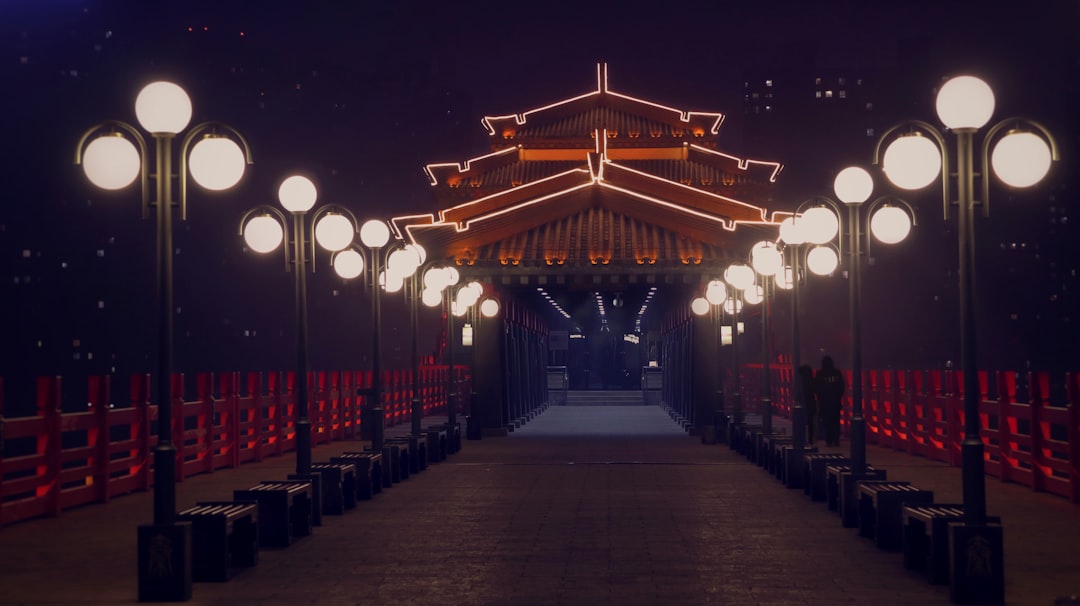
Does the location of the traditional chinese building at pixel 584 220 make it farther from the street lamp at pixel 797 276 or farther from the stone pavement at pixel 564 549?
the stone pavement at pixel 564 549

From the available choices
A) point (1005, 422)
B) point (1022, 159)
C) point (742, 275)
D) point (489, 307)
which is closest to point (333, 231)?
point (1022, 159)

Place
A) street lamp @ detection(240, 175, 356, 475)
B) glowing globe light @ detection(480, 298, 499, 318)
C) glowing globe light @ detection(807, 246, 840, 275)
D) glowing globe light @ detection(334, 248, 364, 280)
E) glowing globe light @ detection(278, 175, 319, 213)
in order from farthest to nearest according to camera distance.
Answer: glowing globe light @ detection(480, 298, 499, 318), glowing globe light @ detection(807, 246, 840, 275), glowing globe light @ detection(334, 248, 364, 280), glowing globe light @ detection(278, 175, 319, 213), street lamp @ detection(240, 175, 356, 475)

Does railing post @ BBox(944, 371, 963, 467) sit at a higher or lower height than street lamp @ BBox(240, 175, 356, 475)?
lower

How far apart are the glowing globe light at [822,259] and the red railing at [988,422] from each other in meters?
2.76

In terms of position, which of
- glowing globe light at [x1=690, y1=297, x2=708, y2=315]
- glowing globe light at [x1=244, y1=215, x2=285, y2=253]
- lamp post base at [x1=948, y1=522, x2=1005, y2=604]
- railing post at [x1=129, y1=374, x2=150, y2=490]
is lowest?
lamp post base at [x1=948, y1=522, x2=1005, y2=604]

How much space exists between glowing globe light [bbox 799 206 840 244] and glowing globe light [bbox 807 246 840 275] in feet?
7.51

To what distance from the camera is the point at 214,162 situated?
10.3m

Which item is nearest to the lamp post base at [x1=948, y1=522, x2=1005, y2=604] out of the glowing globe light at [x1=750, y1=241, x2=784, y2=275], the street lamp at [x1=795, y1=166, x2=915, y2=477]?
the street lamp at [x1=795, y1=166, x2=915, y2=477]

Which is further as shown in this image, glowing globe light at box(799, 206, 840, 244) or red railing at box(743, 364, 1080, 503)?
glowing globe light at box(799, 206, 840, 244)

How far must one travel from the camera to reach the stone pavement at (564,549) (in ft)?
30.6

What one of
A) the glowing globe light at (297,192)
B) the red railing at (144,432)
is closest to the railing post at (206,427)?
the red railing at (144,432)

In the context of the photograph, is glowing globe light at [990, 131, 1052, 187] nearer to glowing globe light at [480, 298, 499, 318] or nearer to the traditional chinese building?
the traditional chinese building

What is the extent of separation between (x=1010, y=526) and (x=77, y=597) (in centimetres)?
882

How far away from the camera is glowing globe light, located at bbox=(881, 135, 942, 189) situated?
10.3m
